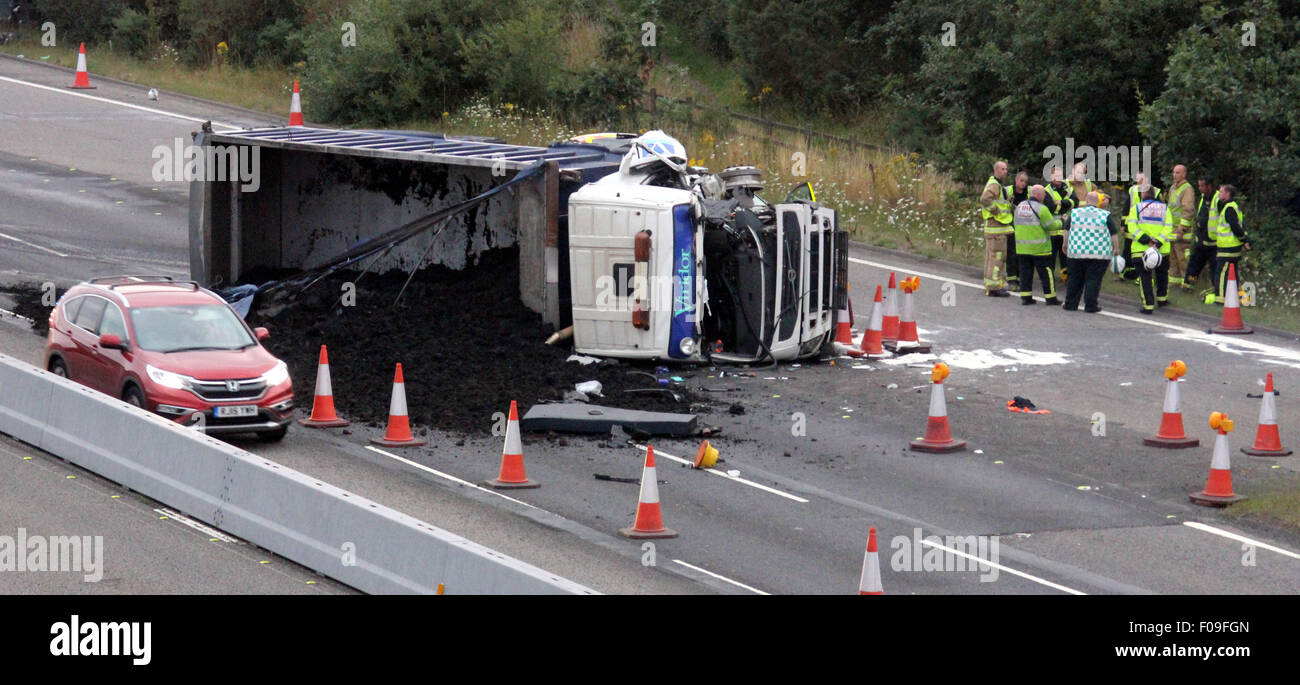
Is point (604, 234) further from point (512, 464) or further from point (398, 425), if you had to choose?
point (512, 464)

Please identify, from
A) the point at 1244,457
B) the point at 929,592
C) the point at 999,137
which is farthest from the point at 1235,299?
the point at 929,592

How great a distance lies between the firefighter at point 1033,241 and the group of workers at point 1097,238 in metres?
0.01

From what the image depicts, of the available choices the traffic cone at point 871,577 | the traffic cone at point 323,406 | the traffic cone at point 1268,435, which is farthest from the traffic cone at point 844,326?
the traffic cone at point 871,577

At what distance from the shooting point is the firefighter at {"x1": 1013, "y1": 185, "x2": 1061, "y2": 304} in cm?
2191

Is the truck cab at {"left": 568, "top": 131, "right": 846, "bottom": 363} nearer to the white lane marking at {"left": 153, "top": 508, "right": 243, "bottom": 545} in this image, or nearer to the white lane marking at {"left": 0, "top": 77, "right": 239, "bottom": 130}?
the white lane marking at {"left": 153, "top": 508, "right": 243, "bottom": 545}

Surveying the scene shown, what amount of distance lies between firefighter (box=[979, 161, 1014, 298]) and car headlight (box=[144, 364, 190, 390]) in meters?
12.9

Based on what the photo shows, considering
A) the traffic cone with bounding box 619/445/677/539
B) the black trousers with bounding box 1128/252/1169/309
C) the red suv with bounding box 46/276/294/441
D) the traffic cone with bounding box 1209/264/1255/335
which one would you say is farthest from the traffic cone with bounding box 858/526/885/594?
the black trousers with bounding box 1128/252/1169/309

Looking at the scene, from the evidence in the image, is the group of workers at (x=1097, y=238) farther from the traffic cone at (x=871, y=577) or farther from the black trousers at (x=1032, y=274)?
the traffic cone at (x=871, y=577)

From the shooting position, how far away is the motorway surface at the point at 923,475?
11.2 meters

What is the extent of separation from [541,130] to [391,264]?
12607mm

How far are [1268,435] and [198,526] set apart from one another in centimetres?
988

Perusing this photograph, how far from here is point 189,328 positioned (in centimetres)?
1472
